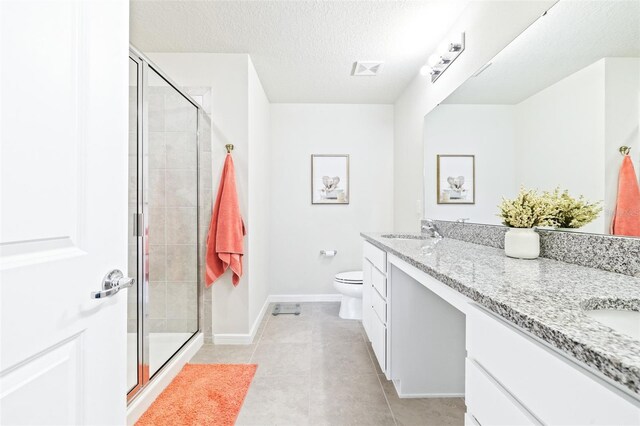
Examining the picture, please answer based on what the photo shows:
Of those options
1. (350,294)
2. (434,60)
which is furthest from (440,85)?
(350,294)

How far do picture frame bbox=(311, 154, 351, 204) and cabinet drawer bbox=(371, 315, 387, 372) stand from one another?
69.8 inches

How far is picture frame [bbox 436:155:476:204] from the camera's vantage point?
1921 mm

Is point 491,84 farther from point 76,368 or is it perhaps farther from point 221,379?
point 221,379

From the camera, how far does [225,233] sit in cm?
232

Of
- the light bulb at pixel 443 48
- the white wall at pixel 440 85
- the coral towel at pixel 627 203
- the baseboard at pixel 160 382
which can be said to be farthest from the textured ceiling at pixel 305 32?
the baseboard at pixel 160 382

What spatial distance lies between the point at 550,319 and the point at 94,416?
39.1 inches

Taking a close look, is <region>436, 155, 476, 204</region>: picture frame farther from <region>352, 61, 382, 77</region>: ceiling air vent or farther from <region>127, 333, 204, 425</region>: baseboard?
<region>127, 333, 204, 425</region>: baseboard

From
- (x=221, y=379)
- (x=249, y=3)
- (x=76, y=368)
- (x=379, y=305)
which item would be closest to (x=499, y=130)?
(x=379, y=305)

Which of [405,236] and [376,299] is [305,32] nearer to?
[405,236]

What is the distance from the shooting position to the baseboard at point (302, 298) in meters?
3.51

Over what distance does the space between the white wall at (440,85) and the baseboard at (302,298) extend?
112 cm

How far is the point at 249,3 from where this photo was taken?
1.87 metres

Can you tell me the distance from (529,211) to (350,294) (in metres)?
1.83

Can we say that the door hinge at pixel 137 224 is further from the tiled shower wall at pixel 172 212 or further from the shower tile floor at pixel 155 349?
the shower tile floor at pixel 155 349
